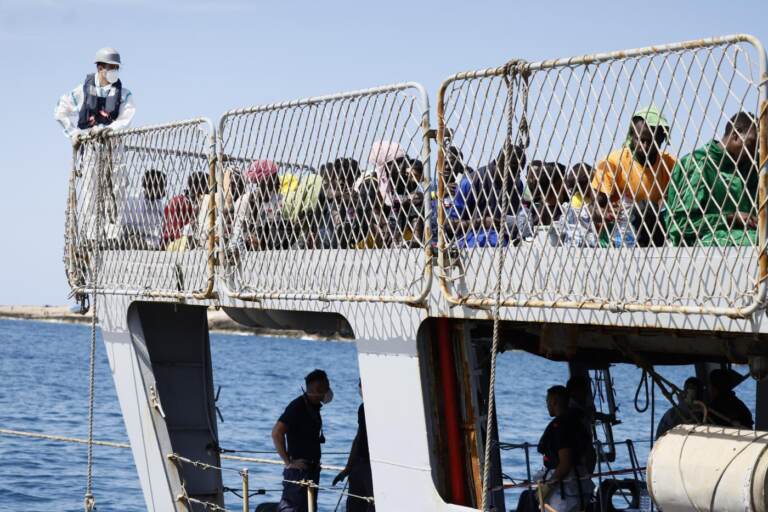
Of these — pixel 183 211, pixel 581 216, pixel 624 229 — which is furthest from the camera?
pixel 183 211

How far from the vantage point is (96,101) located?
36.4ft

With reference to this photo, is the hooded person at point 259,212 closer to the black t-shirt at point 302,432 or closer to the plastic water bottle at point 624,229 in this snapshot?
the black t-shirt at point 302,432

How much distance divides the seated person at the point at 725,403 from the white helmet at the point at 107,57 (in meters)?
5.76

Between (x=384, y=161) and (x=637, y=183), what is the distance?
170 centimetres

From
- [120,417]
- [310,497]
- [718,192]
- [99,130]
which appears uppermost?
[99,130]

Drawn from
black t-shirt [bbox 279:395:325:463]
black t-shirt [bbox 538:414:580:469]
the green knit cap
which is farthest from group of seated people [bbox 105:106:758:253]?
black t-shirt [bbox 538:414:580:469]

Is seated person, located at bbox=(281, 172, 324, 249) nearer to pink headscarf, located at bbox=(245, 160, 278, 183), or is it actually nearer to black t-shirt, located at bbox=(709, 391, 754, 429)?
pink headscarf, located at bbox=(245, 160, 278, 183)

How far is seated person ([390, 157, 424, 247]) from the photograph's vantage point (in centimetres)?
779

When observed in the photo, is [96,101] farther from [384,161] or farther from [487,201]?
[487,201]

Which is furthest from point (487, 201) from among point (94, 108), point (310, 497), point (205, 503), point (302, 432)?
point (94, 108)

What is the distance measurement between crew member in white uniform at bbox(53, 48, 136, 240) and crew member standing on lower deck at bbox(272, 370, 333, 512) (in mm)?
2223

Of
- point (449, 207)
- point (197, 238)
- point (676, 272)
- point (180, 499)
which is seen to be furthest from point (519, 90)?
point (180, 499)

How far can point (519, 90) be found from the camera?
7.18 meters

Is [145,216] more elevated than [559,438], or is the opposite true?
[145,216]
